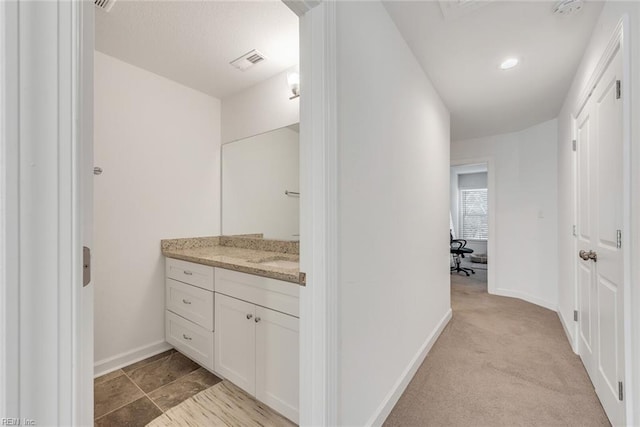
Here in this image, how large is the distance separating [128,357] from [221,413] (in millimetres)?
1088

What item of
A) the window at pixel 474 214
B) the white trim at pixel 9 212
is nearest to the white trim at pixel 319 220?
the white trim at pixel 9 212

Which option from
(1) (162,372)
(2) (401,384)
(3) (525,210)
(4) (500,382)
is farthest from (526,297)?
(1) (162,372)

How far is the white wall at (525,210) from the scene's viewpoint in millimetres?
3533

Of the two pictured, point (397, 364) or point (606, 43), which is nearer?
point (606, 43)

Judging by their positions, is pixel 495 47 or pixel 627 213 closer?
pixel 627 213

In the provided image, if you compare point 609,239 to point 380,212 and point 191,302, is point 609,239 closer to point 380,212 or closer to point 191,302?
point 380,212

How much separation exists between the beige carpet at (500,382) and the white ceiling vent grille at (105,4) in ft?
9.43

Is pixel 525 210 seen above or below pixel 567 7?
below

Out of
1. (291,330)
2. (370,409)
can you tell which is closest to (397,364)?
(370,409)

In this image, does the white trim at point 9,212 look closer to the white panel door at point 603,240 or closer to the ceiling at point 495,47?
the ceiling at point 495,47

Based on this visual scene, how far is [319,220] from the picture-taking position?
1119mm

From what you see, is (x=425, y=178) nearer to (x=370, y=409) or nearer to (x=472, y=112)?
(x=472, y=112)

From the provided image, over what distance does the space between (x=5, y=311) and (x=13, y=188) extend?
0.62 feet

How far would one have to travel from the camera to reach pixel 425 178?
2.35 meters
